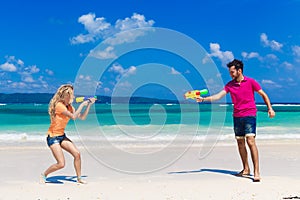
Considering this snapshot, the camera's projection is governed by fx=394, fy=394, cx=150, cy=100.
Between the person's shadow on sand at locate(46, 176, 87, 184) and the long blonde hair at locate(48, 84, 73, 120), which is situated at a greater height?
the long blonde hair at locate(48, 84, 73, 120)

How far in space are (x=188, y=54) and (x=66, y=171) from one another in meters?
3.71

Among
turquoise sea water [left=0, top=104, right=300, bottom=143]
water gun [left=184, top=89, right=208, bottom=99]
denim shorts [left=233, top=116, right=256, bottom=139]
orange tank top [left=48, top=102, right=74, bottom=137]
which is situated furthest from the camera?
turquoise sea water [left=0, top=104, right=300, bottom=143]

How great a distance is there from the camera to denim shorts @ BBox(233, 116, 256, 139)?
6609 millimetres

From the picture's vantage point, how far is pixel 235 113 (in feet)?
22.3

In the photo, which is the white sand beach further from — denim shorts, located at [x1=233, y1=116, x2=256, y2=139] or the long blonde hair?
the long blonde hair

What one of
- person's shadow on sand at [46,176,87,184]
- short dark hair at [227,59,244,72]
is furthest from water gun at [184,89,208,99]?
person's shadow on sand at [46,176,87,184]

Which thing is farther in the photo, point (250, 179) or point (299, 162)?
point (299, 162)

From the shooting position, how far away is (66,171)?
7844 mm

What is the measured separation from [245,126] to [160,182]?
5.64 ft

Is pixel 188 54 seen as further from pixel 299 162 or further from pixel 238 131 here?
pixel 299 162

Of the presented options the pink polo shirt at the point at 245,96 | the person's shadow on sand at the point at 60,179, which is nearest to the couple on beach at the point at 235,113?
the pink polo shirt at the point at 245,96

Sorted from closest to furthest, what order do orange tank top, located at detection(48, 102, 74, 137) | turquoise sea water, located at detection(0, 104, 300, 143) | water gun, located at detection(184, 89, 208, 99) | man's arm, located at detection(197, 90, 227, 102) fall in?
1. orange tank top, located at detection(48, 102, 74, 137)
2. water gun, located at detection(184, 89, 208, 99)
3. man's arm, located at detection(197, 90, 227, 102)
4. turquoise sea water, located at detection(0, 104, 300, 143)

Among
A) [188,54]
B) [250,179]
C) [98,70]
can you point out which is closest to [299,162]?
[250,179]

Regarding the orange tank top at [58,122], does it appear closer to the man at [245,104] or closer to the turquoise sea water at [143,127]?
the man at [245,104]
